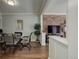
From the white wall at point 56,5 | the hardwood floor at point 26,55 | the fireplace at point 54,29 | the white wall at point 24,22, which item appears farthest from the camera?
the white wall at point 24,22

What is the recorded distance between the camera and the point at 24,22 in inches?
479

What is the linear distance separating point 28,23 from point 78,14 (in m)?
11.1

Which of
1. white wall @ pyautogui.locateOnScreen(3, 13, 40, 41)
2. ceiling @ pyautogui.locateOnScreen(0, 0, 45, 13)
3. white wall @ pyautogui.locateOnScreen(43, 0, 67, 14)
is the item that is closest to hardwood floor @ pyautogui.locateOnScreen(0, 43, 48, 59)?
white wall @ pyautogui.locateOnScreen(43, 0, 67, 14)

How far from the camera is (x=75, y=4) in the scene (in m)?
1.17

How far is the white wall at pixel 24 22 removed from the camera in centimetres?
1206

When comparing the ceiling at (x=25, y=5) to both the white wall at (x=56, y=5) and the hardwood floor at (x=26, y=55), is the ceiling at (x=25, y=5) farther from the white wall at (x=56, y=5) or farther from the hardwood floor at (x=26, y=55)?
the hardwood floor at (x=26, y=55)

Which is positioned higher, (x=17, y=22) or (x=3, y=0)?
(x=3, y=0)

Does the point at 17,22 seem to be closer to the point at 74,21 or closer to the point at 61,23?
the point at 61,23

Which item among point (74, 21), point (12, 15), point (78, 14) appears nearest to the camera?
point (78, 14)

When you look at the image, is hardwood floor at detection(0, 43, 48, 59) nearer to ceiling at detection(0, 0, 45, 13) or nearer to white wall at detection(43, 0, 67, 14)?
white wall at detection(43, 0, 67, 14)

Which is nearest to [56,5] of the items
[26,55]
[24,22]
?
Result: [26,55]

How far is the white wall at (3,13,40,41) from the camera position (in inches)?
475

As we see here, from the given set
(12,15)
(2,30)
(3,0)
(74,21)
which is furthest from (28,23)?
(74,21)

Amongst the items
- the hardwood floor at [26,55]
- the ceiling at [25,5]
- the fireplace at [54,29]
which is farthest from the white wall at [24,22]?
the hardwood floor at [26,55]
